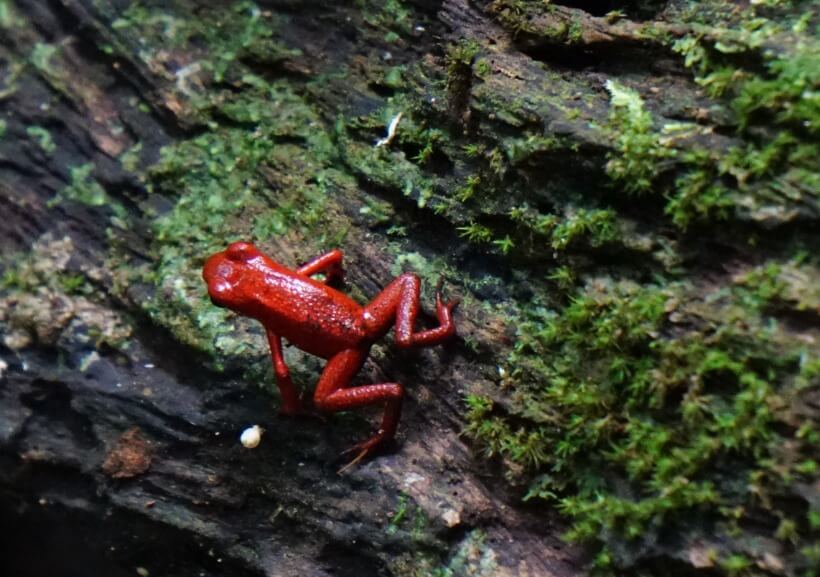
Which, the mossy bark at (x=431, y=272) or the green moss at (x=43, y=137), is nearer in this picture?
the mossy bark at (x=431, y=272)

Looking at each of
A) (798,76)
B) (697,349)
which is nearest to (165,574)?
(697,349)

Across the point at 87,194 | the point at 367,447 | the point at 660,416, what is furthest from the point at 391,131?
the point at 660,416

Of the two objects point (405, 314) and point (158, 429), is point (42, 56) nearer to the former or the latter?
point (158, 429)

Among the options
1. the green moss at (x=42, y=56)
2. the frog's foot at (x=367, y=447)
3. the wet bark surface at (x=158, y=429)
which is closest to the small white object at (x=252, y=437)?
the wet bark surface at (x=158, y=429)

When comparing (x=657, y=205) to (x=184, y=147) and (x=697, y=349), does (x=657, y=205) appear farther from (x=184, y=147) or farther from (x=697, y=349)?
(x=184, y=147)

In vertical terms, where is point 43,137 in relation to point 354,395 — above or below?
above

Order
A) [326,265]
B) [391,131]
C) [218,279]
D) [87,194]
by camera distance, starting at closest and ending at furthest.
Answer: [218,279] < [326,265] < [391,131] < [87,194]

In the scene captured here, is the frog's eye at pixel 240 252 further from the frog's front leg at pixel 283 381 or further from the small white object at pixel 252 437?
the small white object at pixel 252 437

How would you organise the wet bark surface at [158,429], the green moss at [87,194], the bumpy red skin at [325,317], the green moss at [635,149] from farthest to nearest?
1. the green moss at [87,194]
2. the bumpy red skin at [325,317]
3. the wet bark surface at [158,429]
4. the green moss at [635,149]
